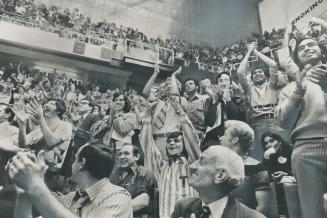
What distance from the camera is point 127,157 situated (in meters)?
3.01

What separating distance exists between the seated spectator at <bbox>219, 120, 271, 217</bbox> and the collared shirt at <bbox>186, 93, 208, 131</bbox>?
0.33m

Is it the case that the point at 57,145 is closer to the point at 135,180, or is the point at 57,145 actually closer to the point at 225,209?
the point at 135,180

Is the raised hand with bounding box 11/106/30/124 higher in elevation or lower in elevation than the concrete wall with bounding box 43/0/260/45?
lower

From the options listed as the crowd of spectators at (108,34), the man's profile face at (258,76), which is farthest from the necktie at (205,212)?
the crowd of spectators at (108,34)

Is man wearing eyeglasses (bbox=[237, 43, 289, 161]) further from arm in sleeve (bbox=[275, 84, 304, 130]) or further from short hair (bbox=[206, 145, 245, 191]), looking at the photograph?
short hair (bbox=[206, 145, 245, 191])

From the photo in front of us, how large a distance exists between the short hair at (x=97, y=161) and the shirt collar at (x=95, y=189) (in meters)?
0.03

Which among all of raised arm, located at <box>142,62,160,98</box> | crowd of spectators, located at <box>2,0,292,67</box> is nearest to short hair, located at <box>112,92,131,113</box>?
raised arm, located at <box>142,62,160,98</box>

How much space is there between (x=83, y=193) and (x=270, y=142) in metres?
1.64

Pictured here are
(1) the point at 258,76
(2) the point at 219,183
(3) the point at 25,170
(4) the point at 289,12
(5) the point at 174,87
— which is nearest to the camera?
(3) the point at 25,170

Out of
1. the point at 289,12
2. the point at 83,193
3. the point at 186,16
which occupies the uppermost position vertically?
the point at 186,16

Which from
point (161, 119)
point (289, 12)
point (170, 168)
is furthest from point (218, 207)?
point (289, 12)

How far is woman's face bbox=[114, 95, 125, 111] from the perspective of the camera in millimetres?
3593

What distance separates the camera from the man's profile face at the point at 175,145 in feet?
9.30

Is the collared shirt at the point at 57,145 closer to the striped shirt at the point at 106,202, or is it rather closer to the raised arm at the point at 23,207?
the striped shirt at the point at 106,202
